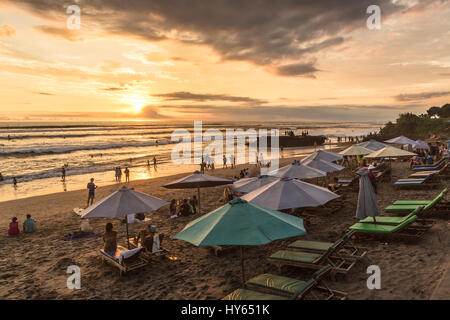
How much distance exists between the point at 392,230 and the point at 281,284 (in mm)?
4521

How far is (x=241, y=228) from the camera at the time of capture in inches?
195

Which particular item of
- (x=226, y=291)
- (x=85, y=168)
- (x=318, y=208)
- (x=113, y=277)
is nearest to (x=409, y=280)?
(x=226, y=291)

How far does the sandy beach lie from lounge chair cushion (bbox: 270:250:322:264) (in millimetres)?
374

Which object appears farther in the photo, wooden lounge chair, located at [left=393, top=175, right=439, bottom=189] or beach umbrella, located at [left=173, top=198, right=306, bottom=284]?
wooden lounge chair, located at [left=393, top=175, right=439, bottom=189]

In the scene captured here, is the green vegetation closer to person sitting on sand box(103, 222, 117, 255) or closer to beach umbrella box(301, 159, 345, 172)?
beach umbrella box(301, 159, 345, 172)

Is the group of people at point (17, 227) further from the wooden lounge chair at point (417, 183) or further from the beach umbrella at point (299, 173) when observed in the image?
the wooden lounge chair at point (417, 183)

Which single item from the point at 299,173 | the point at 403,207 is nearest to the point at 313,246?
the point at 299,173

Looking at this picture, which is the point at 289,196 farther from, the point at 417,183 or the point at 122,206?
the point at 417,183

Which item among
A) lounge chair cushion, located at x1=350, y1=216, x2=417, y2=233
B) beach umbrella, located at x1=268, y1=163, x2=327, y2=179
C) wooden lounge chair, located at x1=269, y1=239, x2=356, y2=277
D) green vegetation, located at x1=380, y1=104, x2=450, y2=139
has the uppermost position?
green vegetation, located at x1=380, y1=104, x2=450, y2=139

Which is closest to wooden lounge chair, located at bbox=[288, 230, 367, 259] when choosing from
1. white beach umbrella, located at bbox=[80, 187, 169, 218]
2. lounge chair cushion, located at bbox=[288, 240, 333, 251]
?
lounge chair cushion, located at bbox=[288, 240, 333, 251]

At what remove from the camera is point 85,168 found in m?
34.6

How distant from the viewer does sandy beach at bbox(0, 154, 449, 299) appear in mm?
6395
